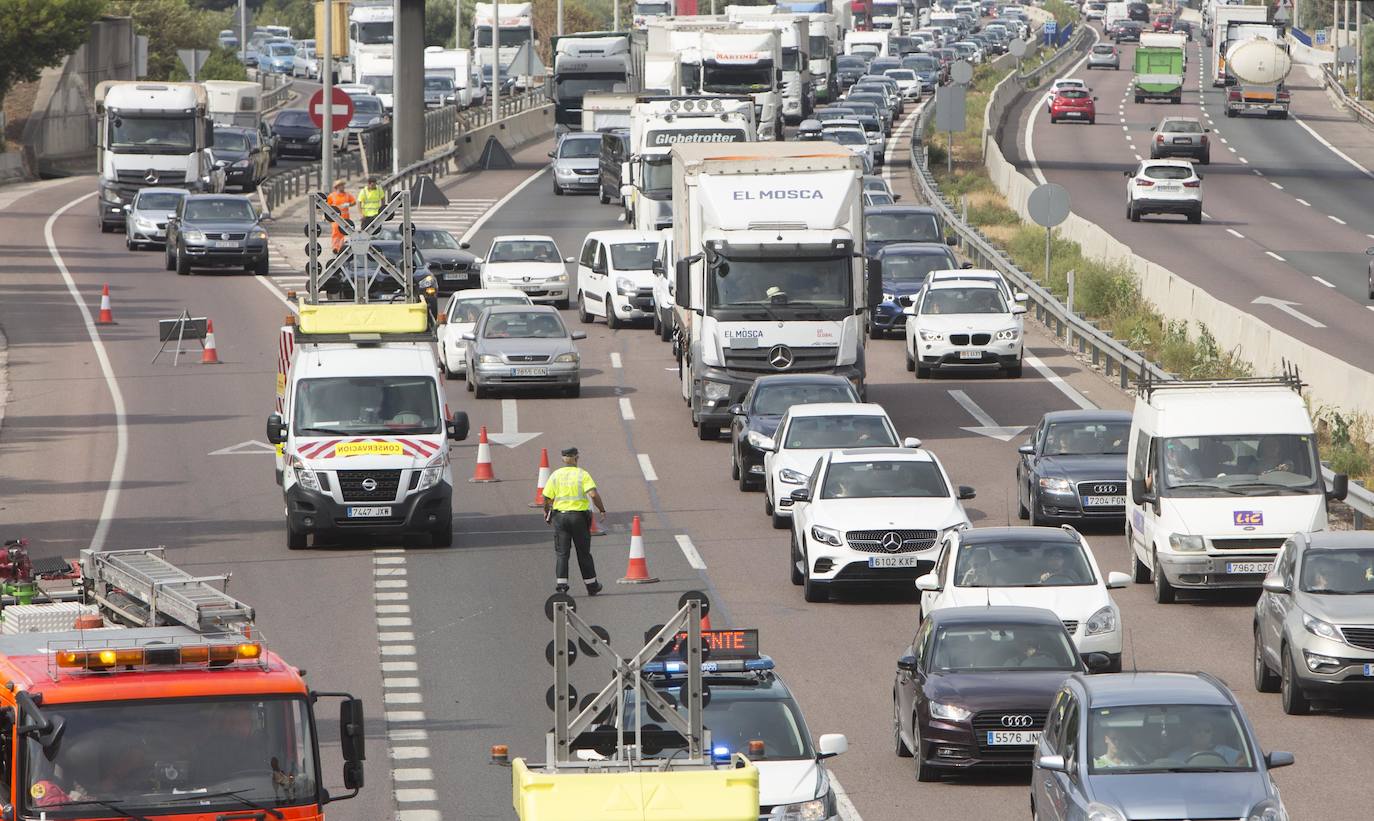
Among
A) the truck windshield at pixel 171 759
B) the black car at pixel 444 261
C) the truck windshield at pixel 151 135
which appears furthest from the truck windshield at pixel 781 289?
the truck windshield at pixel 151 135

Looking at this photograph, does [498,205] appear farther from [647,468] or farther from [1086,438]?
[1086,438]

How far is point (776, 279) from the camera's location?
1367 inches

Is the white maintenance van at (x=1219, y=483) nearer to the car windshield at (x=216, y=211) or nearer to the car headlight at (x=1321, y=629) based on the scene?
the car headlight at (x=1321, y=629)

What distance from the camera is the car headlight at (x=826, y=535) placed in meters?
24.0

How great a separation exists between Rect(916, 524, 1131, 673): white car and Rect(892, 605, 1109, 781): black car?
176 cm

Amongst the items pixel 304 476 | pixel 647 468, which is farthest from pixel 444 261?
pixel 304 476

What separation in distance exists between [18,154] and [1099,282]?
43421mm

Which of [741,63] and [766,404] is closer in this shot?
[766,404]

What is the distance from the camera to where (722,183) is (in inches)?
1372

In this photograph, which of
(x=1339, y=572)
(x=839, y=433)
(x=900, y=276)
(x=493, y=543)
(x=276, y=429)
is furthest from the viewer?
(x=900, y=276)

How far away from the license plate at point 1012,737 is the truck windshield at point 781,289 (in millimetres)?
17882

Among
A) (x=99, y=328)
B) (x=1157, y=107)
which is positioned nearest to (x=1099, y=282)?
(x=99, y=328)

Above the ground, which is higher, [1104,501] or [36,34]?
[36,34]

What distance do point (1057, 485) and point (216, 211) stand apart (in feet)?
98.4
